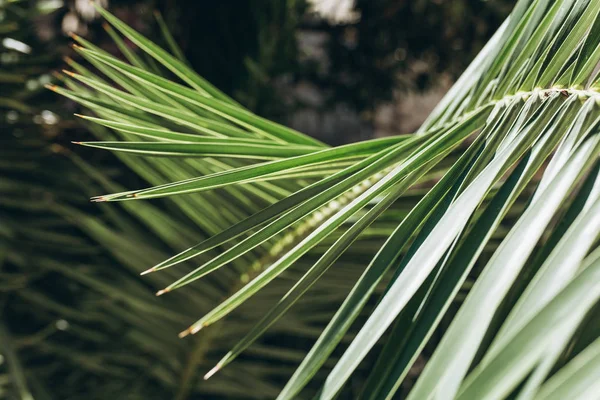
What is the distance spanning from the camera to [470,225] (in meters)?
0.57

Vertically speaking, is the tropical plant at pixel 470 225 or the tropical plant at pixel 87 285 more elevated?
the tropical plant at pixel 470 225

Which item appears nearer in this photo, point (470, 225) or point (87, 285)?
point (470, 225)

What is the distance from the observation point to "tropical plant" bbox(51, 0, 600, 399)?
0.32m

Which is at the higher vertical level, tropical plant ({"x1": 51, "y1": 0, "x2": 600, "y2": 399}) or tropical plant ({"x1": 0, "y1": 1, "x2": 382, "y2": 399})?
tropical plant ({"x1": 51, "y1": 0, "x2": 600, "y2": 399})

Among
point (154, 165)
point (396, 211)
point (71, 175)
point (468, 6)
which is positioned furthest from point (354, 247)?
point (468, 6)

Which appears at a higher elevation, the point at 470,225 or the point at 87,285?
the point at 470,225

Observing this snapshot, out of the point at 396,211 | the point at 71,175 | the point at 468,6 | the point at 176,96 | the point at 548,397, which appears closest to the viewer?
the point at 548,397

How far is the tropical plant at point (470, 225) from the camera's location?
1.06 ft

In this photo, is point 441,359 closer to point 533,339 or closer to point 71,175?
point 533,339

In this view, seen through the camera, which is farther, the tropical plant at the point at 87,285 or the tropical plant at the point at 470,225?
the tropical plant at the point at 87,285

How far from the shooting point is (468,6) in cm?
167

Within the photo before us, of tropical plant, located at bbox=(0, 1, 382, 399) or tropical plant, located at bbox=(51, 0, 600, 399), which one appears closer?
tropical plant, located at bbox=(51, 0, 600, 399)

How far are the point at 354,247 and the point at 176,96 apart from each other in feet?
1.52

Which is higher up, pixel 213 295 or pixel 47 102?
pixel 47 102
